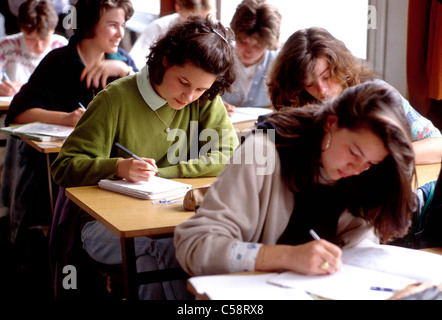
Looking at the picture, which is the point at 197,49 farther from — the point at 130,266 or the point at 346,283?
the point at 346,283

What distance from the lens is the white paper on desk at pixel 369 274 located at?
1214mm

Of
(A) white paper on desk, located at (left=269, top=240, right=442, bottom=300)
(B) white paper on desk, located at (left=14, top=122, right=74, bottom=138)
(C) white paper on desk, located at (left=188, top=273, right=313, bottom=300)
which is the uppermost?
(C) white paper on desk, located at (left=188, top=273, right=313, bottom=300)

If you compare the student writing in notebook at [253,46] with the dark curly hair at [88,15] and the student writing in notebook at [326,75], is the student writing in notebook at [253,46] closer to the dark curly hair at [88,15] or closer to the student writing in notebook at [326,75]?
the dark curly hair at [88,15]

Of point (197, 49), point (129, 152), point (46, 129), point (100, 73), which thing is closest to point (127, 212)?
point (129, 152)

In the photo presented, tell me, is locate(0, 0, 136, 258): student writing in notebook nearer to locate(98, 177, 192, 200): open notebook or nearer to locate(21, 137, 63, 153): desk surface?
locate(21, 137, 63, 153): desk surface

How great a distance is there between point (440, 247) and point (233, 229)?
61 centimetres

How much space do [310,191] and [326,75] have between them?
1.06 m

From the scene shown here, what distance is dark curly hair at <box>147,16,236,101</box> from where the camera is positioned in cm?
210

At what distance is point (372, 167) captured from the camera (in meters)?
1.46

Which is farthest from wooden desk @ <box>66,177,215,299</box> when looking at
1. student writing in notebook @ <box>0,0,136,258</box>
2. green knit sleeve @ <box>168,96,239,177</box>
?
student writing in notebook @ <box>0,0,136,258</box>

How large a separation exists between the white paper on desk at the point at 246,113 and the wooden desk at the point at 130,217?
1.41 m

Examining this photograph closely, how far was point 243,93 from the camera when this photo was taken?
384cm

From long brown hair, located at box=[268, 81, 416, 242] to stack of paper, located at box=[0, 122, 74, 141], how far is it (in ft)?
5.10

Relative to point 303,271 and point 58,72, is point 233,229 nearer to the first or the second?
point 303,271
